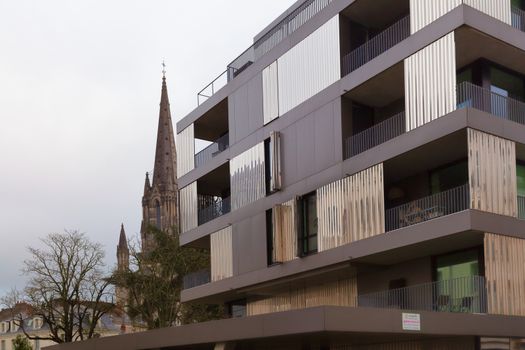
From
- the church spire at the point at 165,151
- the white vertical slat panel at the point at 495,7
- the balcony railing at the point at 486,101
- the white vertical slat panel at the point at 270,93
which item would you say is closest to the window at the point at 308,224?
the white vertical slat panel at the point at 270,93

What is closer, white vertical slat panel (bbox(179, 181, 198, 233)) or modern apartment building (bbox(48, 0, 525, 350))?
modern apartment building (bbox(48, 0, 525, 350))

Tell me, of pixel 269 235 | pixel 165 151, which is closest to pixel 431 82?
pixel 269 235

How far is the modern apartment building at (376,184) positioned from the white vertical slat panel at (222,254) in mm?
96

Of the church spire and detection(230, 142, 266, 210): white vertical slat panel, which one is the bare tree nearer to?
detection(230, 142, 266, 210): white vertical slat panel

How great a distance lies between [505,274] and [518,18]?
9865 mm

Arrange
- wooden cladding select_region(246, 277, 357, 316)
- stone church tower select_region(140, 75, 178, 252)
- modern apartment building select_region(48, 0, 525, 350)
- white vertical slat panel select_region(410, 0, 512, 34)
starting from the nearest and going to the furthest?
modern apartment building select_region(48, 0, 525, 350)
white vertical slat panel select_region(410, 0, 512, 34)
wooden cladding select_region(246, 277, 357, 316)
stone church tower select_region(140, 75, 178, 252)

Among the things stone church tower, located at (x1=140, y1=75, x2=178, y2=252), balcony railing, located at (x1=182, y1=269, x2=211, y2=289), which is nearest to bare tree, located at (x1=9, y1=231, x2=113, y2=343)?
balcony railing, located at (x1=182, y1=269, x2=211, y2=289)

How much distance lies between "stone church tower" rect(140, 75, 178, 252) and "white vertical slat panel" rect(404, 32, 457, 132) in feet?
328

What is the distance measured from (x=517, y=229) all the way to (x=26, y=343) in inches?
2438

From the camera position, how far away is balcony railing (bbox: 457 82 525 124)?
2716cm

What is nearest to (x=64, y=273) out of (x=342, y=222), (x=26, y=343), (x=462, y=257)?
(x=26, y=343)

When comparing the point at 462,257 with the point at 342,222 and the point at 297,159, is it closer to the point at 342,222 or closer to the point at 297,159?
the point at 342,222

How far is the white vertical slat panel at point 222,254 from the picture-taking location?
122 ft

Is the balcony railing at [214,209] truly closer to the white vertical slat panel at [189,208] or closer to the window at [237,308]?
the white vertical slat panel at [189,208]
